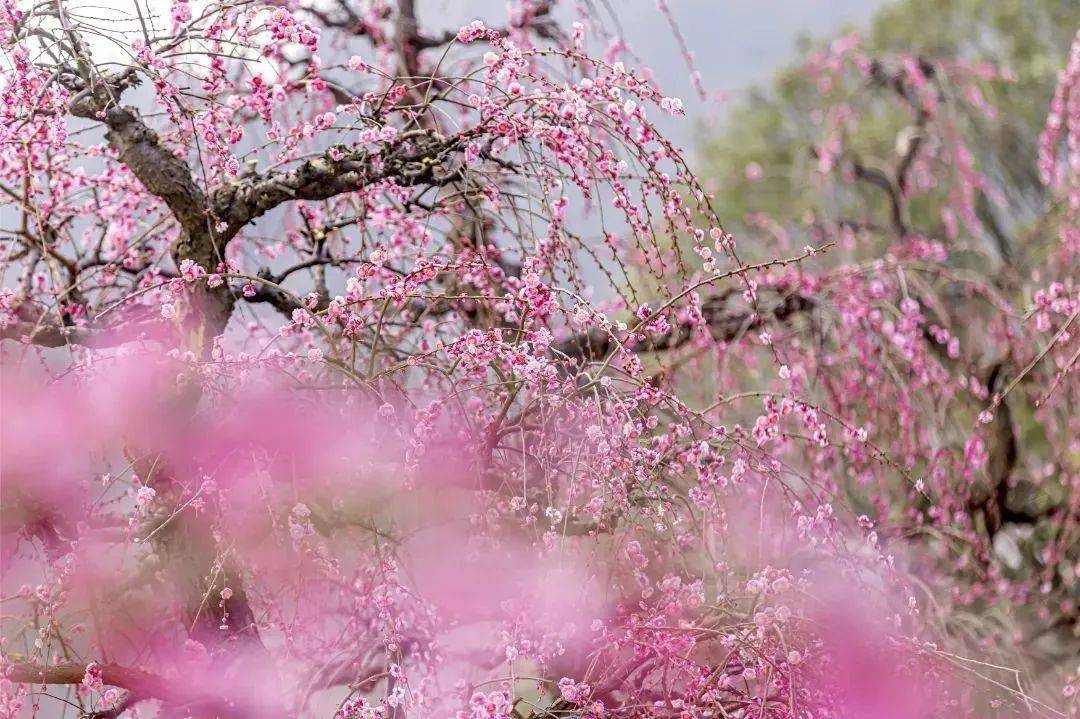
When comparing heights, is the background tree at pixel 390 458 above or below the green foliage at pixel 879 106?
below

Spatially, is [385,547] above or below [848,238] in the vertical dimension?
below

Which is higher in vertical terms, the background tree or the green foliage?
the green foliage

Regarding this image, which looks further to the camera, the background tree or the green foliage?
the green foliage

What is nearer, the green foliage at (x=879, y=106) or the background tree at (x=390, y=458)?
the background tree at (x=390, y=458)

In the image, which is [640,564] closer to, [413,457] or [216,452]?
[413,457]

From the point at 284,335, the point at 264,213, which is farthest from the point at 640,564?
the point at 264,213

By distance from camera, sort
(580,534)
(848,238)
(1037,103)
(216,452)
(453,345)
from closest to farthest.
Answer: (453,345), (216,452), (580,534), (848,238), (1037,103)

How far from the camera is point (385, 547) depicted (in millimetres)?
2070

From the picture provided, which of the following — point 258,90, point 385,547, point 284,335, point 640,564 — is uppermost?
point 258,90

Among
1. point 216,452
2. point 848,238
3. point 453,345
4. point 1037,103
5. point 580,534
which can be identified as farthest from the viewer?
point 1037,103

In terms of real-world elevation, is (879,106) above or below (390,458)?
above

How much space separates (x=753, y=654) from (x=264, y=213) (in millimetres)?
1333

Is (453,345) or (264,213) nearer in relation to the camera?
(453,345)

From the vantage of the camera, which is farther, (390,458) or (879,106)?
(879,106)
